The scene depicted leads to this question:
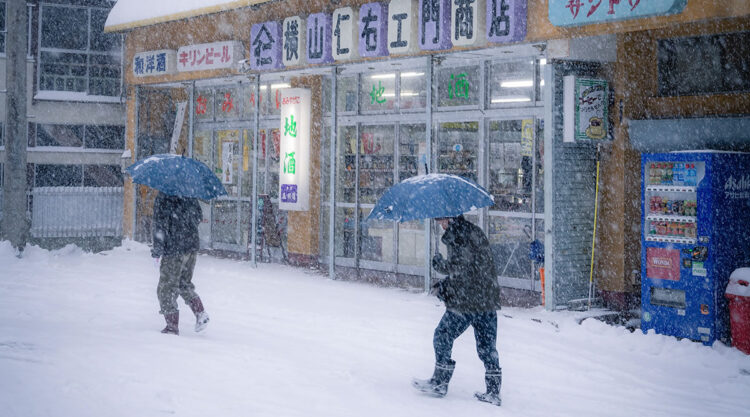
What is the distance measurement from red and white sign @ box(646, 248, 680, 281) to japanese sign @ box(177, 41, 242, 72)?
10.0 m

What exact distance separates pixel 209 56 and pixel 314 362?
10598 mm

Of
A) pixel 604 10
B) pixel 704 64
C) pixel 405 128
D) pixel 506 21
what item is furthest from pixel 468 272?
pixel 405 128

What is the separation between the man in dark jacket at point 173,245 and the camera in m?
9.05

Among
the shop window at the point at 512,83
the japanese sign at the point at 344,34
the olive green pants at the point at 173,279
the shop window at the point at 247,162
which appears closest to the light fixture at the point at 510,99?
the shop window at the point at 512,83

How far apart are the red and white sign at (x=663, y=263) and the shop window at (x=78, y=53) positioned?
64.5 ft

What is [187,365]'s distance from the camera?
26.1ft

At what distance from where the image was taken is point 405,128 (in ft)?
47.7

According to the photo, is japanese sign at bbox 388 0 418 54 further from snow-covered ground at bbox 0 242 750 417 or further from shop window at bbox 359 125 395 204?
snow-covered ground at bbox 0 242 750 417

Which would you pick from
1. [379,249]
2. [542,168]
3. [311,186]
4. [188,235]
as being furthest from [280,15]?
[188,235]

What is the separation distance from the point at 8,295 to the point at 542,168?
28.0 feet

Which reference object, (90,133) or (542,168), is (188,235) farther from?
(90,133)

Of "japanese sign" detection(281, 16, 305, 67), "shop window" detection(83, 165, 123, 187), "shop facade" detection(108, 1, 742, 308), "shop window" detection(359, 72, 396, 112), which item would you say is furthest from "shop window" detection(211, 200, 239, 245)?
"shop window" detection(83, 165, 123, 187)

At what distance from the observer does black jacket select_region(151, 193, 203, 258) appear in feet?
29.7

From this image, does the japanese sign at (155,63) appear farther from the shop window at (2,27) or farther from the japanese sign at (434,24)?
the japanese sign at (434,24)
